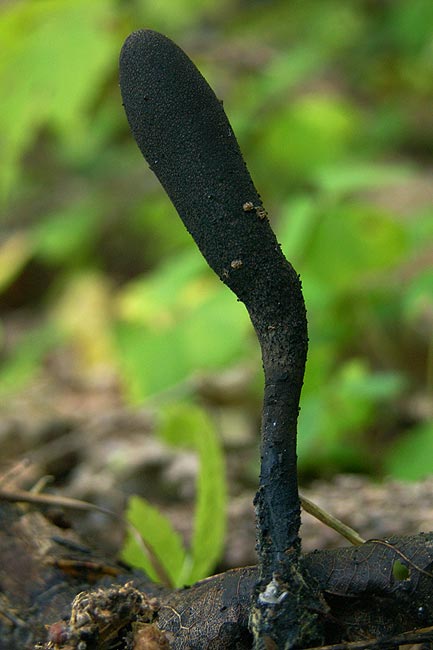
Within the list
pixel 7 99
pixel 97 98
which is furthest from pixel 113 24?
pixel 97 98

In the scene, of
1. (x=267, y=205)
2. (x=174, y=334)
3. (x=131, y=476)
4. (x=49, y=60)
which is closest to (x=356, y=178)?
(x=174, y=334)

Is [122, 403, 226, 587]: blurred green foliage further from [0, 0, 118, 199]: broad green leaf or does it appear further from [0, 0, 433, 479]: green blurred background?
[0, 0, 118, 199]: broad green leaf

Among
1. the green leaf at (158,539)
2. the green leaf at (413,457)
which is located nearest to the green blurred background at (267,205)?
the green leaf at (413,457)

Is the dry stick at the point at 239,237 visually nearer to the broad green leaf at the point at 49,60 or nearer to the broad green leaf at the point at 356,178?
the broad green leaf at the point at 356,178

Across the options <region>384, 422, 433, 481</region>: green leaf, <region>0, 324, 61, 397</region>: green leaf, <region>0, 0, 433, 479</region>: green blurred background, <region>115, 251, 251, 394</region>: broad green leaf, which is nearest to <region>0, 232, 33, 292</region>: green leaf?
<region>0, 0, 433, 479</region>: green blurred background

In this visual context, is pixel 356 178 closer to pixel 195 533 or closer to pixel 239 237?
pixel 195 533

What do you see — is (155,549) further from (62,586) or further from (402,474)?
(402,474)
